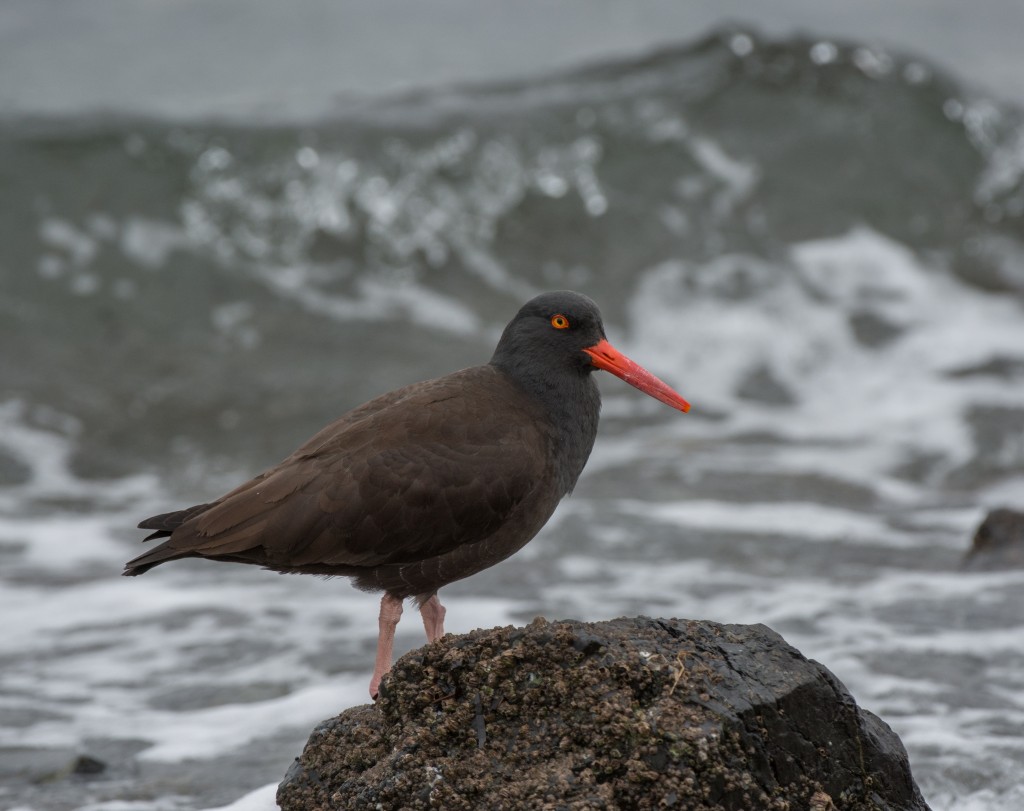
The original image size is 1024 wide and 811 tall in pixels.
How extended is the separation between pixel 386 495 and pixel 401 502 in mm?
64

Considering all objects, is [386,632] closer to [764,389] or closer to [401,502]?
[401,502]

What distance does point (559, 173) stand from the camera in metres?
14.5

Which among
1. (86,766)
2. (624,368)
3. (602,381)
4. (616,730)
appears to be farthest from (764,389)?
(616,730)

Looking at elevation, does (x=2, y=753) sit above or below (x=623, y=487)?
below

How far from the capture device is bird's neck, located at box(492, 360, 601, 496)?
185 inches

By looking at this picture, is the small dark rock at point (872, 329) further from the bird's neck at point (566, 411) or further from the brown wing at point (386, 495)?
the brown wing at point (386, 495)

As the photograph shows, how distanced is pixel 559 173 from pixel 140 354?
555 centimetres

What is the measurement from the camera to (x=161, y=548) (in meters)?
4.44

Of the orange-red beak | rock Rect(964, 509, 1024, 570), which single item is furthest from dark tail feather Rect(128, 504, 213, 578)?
rock Rect(964, 509, 1024, 570)

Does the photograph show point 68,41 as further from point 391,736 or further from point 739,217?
point 391,736

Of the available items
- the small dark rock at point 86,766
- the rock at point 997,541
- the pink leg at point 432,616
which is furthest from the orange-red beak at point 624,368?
the rock at point 997,541

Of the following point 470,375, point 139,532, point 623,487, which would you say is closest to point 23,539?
point 139,532

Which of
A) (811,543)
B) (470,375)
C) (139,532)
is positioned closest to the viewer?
(470,375)

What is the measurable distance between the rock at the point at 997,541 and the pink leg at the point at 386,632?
415cm
